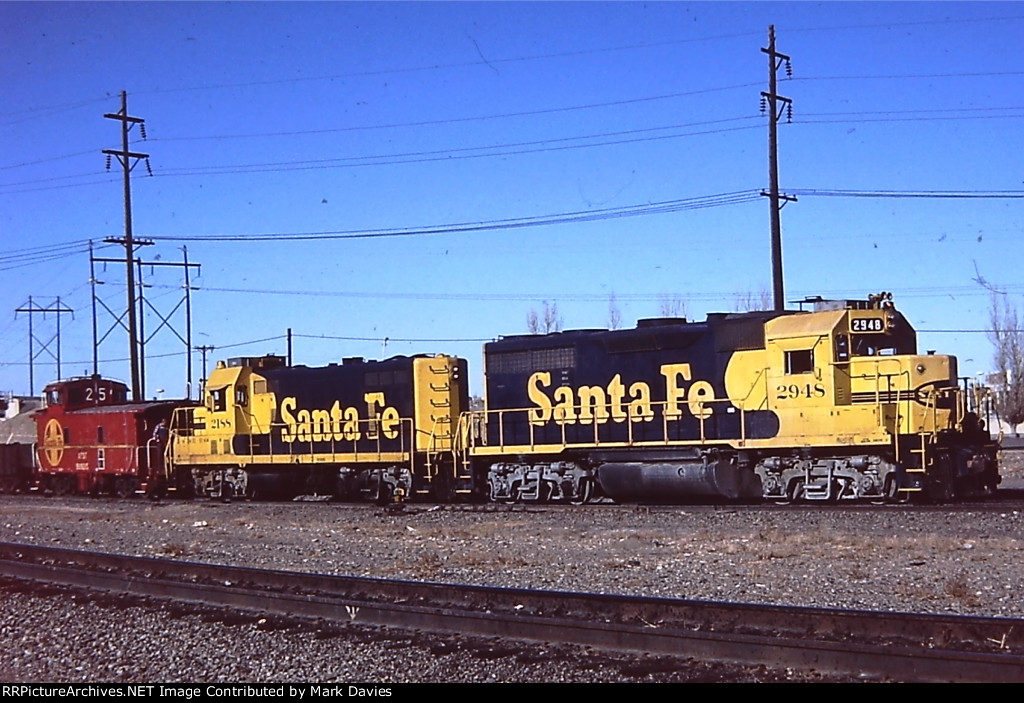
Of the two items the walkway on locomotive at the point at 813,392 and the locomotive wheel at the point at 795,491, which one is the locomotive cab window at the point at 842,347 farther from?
the locomotive wheel at the point at 795,491

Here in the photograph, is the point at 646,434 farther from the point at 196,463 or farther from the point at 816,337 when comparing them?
the point at 196,463

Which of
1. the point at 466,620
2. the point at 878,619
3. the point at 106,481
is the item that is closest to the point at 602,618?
the point at 466,620

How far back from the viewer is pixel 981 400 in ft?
60.7

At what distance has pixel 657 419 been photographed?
66.2ft

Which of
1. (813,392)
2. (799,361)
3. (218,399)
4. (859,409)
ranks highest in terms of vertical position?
(799,361)

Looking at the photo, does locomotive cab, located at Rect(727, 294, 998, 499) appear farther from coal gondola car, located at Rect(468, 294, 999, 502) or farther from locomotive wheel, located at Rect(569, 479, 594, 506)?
locomotive wheel, located at Rect(569, 479, 594, 506)

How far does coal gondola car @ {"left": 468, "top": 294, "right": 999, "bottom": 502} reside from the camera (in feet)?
58.5

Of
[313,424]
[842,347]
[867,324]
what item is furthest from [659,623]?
[313,424]

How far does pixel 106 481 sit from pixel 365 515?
13.2m

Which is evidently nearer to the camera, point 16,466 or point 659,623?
point 659,623

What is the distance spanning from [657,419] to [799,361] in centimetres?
293

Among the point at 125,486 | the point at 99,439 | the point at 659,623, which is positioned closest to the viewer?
the point at 659,623

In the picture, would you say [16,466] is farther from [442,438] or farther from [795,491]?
[795,491]

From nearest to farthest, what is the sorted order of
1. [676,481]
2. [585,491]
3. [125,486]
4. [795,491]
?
[795,491]
[676,481]
[585,491]
[125,486]
